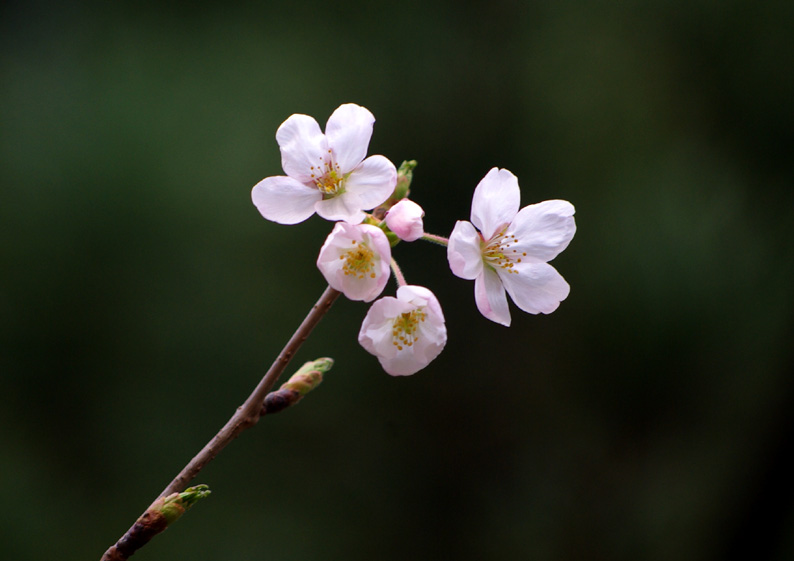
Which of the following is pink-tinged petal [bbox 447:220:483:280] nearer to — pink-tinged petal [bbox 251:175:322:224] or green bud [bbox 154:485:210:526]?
pink-tinged petal [bbox 251:175:322:224]

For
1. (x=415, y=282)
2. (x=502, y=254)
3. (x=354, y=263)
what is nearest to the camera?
(x=354, y=263)

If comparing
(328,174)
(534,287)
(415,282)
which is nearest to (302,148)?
(328,174)

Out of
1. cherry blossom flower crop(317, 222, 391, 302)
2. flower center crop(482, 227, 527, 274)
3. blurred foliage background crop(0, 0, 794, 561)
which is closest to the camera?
cherry blossom flower crop(317, 222, 391, 302)

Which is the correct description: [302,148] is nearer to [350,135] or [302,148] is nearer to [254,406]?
[350,135]

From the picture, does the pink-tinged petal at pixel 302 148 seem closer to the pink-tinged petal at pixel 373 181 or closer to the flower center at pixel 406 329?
the pink-tinged petal at pixel 373 181

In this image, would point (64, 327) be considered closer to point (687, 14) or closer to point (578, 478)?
point (578, 478)

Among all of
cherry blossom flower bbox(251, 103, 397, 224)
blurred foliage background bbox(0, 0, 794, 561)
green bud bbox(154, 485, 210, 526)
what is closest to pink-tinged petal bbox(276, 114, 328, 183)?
cherry blossom flower bbox(251, 103, 397, 224)

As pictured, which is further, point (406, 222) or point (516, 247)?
point (516, 247)

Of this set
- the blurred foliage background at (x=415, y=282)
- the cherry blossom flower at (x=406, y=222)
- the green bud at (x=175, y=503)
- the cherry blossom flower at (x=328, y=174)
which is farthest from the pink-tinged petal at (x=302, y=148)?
the blurred foliage background at (x=415, y=282)
